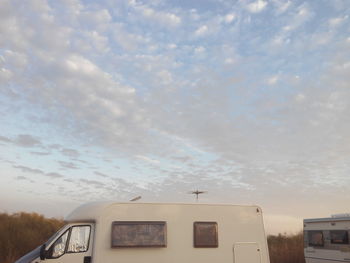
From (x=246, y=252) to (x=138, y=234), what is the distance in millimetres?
3383

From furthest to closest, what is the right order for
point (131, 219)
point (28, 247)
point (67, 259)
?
point (28, 247) < point (131, 219) < point (67, 259)

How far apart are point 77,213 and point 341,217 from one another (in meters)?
9.91

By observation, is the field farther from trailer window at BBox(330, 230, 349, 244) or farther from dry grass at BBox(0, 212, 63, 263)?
trailer window at BBox(330, 230, 349, 244)

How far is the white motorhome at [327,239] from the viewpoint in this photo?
13.1 metres

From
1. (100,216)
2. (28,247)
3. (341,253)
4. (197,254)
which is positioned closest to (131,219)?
(100,216)

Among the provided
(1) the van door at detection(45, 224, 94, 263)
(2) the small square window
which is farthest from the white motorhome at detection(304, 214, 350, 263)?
(1) the van door at detection(45, 224, 94, 263)

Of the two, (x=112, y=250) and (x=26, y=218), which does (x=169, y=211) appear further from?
(x=26, y=218)

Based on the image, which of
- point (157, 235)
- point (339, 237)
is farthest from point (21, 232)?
A: point (339, 237)

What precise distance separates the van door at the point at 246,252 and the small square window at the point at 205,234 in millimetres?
705

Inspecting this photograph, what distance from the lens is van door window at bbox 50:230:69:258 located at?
31.3 ft

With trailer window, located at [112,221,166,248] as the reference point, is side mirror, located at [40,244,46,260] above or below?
below

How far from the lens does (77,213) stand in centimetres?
1038

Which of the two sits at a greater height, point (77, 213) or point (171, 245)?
point (77, 213)

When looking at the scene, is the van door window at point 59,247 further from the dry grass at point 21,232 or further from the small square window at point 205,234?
the dry grass at point 21,232
